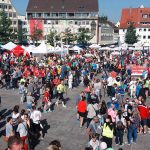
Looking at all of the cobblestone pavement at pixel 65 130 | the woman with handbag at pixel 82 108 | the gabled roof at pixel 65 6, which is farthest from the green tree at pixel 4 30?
the woman with handbag at pixel 82 108

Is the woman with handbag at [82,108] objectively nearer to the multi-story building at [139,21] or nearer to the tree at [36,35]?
the tree at [36,35]

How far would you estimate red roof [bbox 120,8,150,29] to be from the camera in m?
98.8

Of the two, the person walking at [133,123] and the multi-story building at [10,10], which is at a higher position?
the multi-story building at [10,10]

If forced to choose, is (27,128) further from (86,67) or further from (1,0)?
(1,0)

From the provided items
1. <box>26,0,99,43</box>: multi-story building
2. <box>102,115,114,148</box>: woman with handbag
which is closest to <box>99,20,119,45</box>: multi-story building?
<box>26,0,99,43</box>: multi-story building

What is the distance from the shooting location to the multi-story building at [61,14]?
305 ft

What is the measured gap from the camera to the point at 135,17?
329ft

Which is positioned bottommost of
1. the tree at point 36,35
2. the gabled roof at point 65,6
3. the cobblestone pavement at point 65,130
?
the cobblestone pavement at point 65,130

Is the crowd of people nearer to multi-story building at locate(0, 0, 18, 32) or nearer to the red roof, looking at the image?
multi-story building at locate(0, 0, 18, 32)

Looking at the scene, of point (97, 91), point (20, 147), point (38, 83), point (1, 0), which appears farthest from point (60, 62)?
point (1, 0)

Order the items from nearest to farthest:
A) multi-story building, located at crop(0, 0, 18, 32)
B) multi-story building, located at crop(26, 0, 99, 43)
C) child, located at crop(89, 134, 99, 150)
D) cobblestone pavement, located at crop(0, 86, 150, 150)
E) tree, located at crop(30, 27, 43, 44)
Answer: child, located at crop(89, 134, 99, 150) → cobblestone pavement, located at crop(0, 86, 150, 150) → tree, located at crop(30, 27, 43, 44) → multi-story building, located at crop(0, 0, 18, 32) → multi-story building, located at crop(26, 0, 99, 43)

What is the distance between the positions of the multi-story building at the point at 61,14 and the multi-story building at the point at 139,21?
11207mm

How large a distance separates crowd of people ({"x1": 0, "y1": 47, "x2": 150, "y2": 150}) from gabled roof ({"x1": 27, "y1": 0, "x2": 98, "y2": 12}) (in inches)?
2348

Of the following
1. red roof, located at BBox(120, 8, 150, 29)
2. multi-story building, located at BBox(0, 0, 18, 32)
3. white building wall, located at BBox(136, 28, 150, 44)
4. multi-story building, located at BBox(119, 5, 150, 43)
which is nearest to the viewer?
multi-story building, located at BBox(0, 0, 18, 32)
